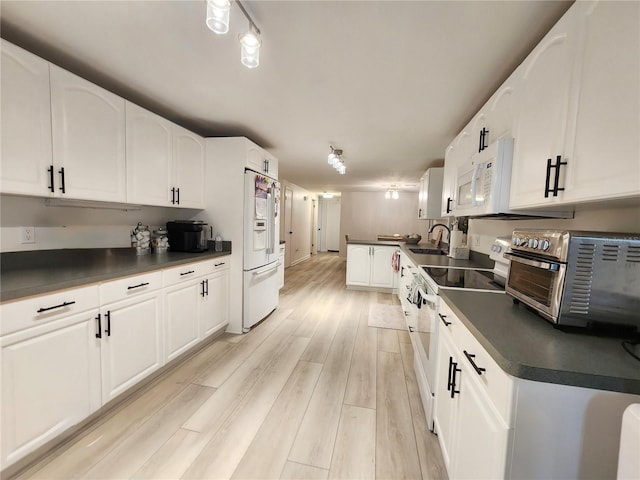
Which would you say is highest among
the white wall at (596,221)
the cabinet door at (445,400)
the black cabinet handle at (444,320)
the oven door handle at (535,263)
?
the white wall at (596,221)

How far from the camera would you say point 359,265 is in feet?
15.6

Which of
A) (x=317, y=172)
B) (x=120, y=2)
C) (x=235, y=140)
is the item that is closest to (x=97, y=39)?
(x=120, y=2)

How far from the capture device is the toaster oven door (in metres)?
0.89

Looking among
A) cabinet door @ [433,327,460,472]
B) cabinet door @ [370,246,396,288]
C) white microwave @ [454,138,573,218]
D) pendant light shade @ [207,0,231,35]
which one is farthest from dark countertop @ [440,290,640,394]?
cabinet door @ [370,246,396,288]

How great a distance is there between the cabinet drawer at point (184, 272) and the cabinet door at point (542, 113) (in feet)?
7.67

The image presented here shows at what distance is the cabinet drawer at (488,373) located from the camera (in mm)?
723

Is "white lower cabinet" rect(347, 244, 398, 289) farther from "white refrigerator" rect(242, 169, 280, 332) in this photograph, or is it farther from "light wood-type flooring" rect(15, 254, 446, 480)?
"light wood-type flooring" rect(15, 254, 446, 480)

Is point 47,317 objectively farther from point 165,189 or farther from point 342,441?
point 342,441

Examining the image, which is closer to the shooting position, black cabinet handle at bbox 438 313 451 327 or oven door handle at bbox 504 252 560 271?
oven door handle at bbox 504 252 560 271

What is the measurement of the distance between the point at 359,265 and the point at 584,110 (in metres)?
3.96

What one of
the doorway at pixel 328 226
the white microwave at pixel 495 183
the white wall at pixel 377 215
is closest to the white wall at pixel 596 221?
the white microwave at pixel 495 183

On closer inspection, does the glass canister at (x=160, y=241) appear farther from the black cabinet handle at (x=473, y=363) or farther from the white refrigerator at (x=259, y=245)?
the black cabinet handle at (x=473, y=363)

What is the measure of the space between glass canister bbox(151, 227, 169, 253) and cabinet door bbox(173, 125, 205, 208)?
0.36 meters

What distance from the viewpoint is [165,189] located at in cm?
229
